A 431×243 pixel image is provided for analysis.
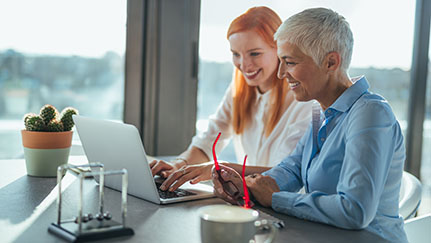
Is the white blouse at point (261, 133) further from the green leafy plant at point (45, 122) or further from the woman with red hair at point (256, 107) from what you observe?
the green leafy plant at point (45, 122)

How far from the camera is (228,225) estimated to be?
31.2 inches

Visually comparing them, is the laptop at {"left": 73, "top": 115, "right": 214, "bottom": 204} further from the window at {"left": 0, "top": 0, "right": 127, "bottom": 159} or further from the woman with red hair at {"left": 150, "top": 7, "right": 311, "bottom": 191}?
the window at {"left": 0, "top": 0, "right": 127, "bottom": 159}

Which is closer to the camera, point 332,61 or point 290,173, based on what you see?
point 332,61

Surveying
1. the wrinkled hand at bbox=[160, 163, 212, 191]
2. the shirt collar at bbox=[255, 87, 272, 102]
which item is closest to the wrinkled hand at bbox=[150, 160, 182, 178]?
the wrinkled hand at bbox=[160, 163, 212, 191]

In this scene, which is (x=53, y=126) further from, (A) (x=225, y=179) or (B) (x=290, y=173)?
(B) (x=290, y=173)

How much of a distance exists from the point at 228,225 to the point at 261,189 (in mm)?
503

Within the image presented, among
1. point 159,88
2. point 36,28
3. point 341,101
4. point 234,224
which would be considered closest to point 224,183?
point 341,101

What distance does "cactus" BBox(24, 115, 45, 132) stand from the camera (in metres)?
1.52

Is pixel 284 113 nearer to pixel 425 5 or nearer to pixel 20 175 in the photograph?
pixel 20 175

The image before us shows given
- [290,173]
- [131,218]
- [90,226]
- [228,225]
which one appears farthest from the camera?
[290,173]

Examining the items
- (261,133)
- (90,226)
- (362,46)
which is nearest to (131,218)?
(90,226)

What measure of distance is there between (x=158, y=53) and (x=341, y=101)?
5.03 ft

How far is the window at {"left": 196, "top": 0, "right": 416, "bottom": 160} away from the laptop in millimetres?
1493

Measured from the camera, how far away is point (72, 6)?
2.50m
